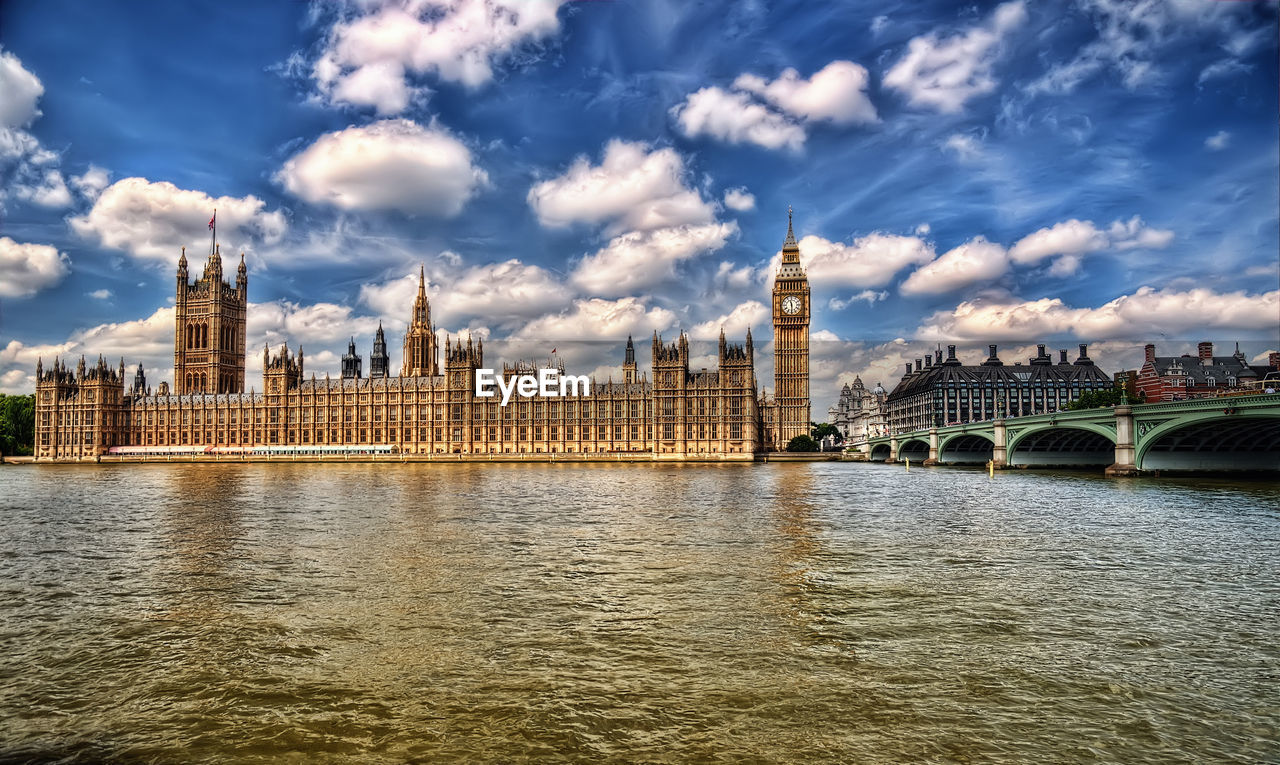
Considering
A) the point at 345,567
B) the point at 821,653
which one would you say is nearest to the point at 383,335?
the point at 345,567

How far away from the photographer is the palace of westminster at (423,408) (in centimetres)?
12019

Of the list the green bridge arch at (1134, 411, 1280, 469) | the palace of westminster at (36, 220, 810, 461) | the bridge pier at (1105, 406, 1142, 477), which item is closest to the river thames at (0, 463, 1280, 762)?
the green bridge arch at (1134, 411, 1280, 469)

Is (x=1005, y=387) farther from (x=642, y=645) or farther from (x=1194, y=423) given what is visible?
(x=642, y=645)

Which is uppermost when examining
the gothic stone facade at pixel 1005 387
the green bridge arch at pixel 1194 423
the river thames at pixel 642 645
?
the gothic stone facade at pixel 1005 387

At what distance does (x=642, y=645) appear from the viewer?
527 inches

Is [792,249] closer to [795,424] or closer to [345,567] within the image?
[795,424]

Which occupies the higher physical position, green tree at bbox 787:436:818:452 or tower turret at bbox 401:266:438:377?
tower turret at bbox 401:266:438:377

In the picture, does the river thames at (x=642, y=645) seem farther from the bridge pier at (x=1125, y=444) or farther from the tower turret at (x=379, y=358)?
the tower turret at (x=379, y=358)

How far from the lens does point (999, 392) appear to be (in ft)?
553

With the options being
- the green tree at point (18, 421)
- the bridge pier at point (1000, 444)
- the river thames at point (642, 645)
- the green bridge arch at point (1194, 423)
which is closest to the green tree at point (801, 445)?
the bridge pier at point (1000, 444)

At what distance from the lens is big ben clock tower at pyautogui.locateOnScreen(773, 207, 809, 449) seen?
461 ft

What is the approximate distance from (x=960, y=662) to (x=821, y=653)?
2.17m

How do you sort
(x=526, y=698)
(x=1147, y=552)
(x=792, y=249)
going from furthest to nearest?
(x=792, y=249)
(x=1147, y=552)
(x=526, y=698)

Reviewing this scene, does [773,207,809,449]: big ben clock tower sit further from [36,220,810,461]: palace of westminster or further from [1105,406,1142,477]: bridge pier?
[1105,406,1142,477]: bridge pier
